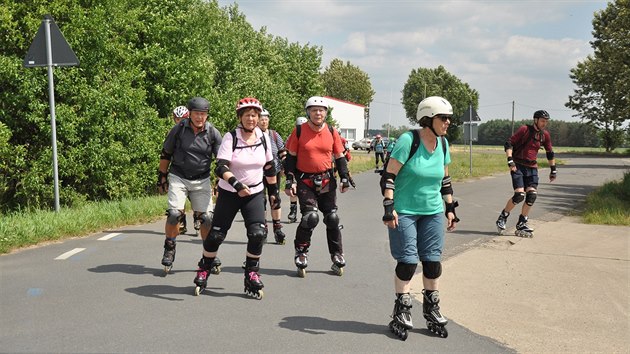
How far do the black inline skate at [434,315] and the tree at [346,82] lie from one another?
266 feet

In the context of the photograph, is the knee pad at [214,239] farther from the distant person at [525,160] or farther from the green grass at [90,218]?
the distant person at [525,160]

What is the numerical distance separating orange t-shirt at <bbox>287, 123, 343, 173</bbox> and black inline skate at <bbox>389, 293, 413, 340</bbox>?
2.31m

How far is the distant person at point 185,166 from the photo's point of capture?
20.6 feet

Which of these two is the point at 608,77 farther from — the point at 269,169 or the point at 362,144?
the point at 269,169

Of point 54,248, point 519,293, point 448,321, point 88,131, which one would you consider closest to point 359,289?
point 448,321

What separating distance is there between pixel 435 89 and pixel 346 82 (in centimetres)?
1431

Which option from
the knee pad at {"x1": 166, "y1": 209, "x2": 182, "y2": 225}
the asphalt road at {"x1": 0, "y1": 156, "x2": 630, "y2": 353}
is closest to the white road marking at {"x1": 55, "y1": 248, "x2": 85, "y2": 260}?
the asphalt road at {"x1": 0, "y1": 156, "x2": 630, "y2": 353}

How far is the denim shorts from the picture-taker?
15.0 feet

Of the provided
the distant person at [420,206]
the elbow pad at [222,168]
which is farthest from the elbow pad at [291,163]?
the distant person at [420,206]

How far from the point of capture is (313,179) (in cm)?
642

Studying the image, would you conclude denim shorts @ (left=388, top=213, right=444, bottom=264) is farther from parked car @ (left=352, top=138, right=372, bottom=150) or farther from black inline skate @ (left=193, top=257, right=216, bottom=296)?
parked car @ (left=352, top=138, right=372, bottom=150)

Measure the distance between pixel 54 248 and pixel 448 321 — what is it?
5168 millimetres

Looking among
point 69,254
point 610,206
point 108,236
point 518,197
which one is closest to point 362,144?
point 610,206

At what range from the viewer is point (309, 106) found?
6344 mm
